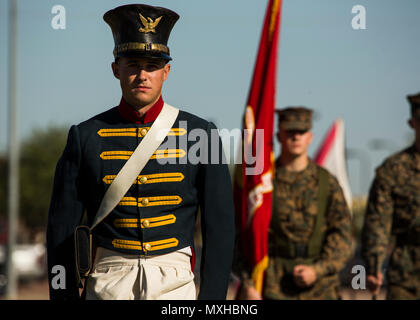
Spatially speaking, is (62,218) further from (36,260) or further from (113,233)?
(36,260)

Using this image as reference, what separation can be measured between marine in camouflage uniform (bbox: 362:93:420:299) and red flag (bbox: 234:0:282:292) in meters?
0.96

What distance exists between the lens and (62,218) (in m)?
4.64

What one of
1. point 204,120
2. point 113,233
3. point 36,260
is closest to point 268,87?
point 204,120

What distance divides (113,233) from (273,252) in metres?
3.40

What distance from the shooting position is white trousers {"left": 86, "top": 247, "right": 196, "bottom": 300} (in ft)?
14.5

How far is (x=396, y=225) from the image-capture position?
7332 millimetres

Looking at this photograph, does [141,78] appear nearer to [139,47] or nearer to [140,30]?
[139,47]

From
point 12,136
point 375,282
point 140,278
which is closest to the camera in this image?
point 140,278

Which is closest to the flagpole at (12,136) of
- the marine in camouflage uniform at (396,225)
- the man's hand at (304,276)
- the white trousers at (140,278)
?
the man's hand at (304,276)

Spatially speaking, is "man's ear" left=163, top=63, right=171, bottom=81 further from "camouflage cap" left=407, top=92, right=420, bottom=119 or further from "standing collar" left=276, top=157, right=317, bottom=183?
"camouflage cap" left=407, top=92, right=420, bottom=119

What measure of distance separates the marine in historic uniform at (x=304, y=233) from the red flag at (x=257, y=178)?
14 centimetres

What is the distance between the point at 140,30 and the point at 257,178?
3.28m

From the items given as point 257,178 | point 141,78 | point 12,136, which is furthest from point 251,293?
point 12,136

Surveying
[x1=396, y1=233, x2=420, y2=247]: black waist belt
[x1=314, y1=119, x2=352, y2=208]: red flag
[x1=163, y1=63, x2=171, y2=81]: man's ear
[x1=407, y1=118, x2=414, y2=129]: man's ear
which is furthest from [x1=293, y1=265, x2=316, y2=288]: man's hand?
[x1=314, y1=119, x2=352, y2=208]: red flag
